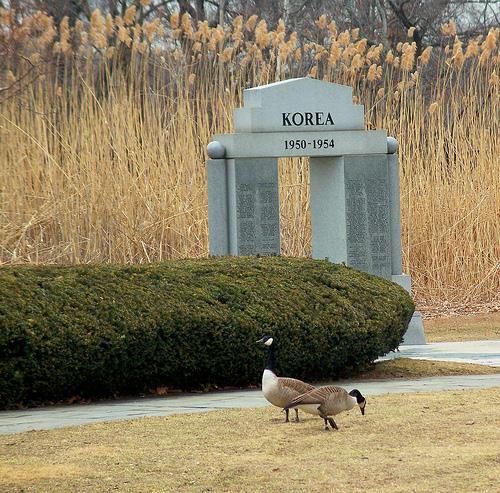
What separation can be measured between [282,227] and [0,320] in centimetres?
831

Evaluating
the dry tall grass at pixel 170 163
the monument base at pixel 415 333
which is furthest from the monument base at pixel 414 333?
the dry tall grass at pixel 170 163

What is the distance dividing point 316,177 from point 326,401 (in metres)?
6.89

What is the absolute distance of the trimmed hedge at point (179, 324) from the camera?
9711mm

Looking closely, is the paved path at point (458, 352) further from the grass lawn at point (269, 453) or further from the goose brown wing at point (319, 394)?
the goose brown wing at point (319, 394)

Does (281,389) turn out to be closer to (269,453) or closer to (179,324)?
(269,453)

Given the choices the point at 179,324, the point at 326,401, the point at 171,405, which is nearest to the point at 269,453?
the point at 326,401

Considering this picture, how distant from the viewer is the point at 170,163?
55.7 feet

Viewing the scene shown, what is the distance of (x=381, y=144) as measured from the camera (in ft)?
47.3

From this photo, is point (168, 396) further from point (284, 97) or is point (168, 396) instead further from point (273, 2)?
point (273, 2)

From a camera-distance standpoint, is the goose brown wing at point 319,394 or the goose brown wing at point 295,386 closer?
the goose brown wing at point 319,394

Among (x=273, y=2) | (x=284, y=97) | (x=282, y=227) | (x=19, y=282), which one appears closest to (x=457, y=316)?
(x=282, y=227)

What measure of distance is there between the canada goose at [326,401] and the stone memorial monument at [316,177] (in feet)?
19.1

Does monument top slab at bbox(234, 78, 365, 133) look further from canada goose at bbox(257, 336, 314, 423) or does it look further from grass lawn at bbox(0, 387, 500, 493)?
canada goose at bbox(257, 336, 314, 423)

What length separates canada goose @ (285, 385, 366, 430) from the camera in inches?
317
